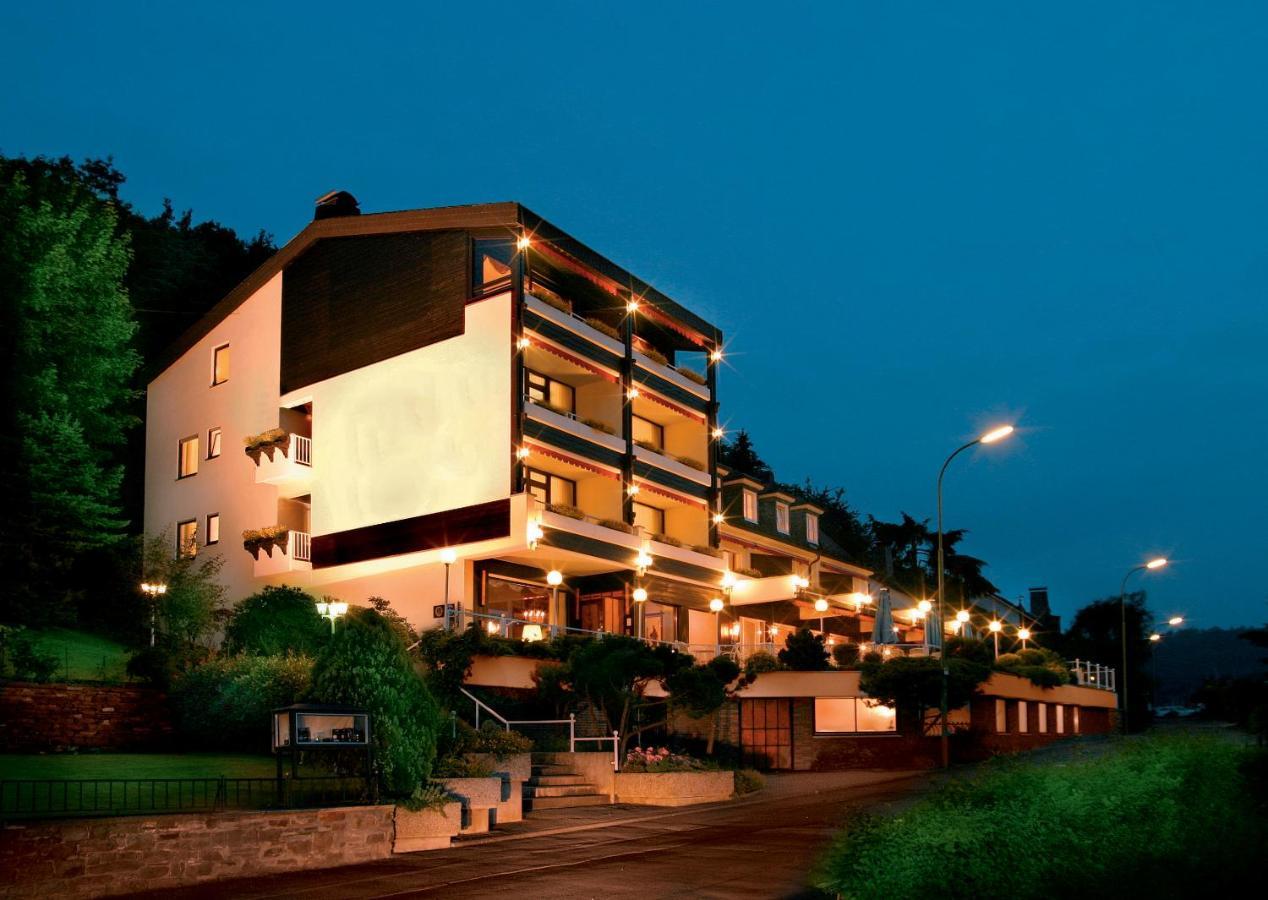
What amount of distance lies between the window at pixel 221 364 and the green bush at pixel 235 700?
20.4 metres

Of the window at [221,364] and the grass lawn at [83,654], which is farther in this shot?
the window at [221,364]

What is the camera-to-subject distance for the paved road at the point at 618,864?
15.9 metres

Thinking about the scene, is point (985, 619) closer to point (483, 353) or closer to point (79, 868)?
point (483, 353)

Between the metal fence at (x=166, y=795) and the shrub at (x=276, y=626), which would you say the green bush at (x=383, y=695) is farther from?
the shrub at (x=276, y=626)

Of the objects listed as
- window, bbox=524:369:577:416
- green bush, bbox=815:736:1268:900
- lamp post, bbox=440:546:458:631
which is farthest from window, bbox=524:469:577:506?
green bush, bbox=815:736:1268:900

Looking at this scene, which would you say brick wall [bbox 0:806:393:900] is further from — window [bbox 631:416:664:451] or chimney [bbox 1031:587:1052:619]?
chimney [bbox 1031:587:1052:619]

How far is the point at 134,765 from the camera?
66.5 feet

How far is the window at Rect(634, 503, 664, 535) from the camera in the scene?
4406 cm

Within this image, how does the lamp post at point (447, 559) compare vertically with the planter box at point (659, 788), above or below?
above

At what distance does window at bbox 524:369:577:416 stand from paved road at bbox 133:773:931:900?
56.4 ft

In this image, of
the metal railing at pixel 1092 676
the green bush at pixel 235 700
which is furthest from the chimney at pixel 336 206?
the metal railing at pixel 1092 676

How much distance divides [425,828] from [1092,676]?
44.1 meters

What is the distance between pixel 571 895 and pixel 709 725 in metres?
23.1

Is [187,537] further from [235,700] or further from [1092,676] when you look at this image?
[1092,676]
